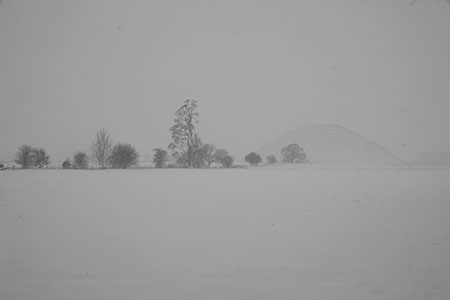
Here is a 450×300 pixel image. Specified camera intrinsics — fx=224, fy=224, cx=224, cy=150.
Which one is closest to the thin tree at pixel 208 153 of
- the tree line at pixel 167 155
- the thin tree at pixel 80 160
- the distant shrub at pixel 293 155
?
the tree line at pixel 167 155

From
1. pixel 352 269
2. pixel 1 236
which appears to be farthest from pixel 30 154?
pixel 352 269

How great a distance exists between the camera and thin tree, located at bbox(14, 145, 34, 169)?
139 feet

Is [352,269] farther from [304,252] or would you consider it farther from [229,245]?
[229,245]

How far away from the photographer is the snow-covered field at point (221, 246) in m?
5.87

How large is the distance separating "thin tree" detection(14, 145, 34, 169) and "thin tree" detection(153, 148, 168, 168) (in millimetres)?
24516

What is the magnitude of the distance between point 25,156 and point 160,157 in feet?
85.6

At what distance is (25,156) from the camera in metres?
42.5

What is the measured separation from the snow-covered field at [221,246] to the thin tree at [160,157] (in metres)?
26.3

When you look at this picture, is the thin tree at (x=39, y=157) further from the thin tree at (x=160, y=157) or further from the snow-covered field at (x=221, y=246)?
the snow-covered field at (x=221, y=246)

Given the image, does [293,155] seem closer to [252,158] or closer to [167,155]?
[252,158]

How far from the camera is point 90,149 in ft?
140

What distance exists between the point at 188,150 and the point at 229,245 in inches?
1123

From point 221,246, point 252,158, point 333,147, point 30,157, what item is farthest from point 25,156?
point 333,147

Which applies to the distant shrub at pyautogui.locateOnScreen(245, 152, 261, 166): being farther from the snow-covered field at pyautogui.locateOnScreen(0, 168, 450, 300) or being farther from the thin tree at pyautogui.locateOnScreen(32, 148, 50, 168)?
the thin tree at pyautogui.locateOnScreen(32, 148, 50, 168)
